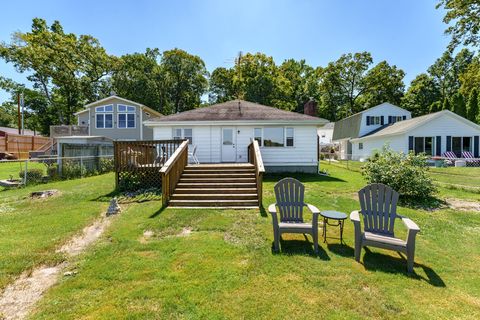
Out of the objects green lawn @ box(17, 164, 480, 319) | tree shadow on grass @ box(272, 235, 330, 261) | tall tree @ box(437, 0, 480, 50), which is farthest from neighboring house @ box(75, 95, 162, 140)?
tall tree @ box(437, 0, 480, 50)

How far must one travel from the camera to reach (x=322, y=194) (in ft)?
28.8

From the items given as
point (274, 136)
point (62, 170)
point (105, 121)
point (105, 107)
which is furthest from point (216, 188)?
point (105, 107)

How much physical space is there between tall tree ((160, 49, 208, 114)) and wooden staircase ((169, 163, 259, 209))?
99.9ft

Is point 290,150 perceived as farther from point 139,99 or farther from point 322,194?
point 139,99

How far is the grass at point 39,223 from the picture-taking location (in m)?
4.11

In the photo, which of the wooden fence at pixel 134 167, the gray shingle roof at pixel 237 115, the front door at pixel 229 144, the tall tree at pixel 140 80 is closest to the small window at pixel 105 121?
the tall tree at pixel 140 80

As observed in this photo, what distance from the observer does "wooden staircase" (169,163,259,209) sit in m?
7.46

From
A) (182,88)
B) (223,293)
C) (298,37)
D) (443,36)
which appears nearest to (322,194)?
(223,293)

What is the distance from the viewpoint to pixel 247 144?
43.6ft

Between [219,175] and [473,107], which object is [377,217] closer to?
[219,175]

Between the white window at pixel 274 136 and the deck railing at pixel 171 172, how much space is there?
4890 millimetres

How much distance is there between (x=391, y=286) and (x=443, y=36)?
2311 cm

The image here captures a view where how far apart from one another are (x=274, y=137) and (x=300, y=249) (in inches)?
364

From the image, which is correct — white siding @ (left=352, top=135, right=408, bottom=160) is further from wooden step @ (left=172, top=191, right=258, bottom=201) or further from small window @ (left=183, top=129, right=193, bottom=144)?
wooden step @ (left=172, top=191, right=258, bottom=201)
